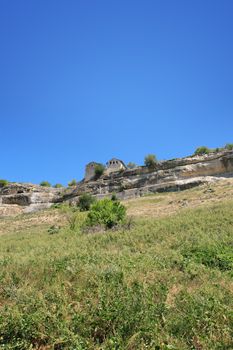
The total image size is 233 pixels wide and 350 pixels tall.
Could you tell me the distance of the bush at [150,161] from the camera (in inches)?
1766

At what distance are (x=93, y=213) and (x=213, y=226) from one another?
963 cm

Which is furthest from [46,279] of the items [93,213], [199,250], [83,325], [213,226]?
[93,213]

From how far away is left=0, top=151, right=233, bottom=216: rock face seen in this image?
3809 centimetres

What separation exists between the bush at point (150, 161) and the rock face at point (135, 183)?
68 cm

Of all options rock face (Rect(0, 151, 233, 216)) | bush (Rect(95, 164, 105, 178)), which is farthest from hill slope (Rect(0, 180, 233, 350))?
bush (Rect(95, 164, 105, 178))

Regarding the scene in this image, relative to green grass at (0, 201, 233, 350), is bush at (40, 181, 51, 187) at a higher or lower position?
higher

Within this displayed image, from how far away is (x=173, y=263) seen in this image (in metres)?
7.24

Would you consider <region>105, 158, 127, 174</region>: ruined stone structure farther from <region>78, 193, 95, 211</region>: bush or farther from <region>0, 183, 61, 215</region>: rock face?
<region>78, 193, 95, 211</region>: bush

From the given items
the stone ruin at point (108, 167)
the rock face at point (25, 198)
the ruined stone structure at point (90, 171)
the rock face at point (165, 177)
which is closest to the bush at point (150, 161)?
the rock face at point (165, 177)

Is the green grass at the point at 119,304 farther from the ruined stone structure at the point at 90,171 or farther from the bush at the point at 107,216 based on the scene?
the ruined stone structure at the point at 90,171

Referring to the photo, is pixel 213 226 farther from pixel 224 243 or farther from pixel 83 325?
pixel 83 325

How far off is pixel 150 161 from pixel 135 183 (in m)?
4.47

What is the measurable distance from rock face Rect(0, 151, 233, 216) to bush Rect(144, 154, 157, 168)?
0.68 metres

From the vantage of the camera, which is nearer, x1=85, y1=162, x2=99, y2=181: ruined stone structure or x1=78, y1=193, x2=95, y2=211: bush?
x1=78, y1=193, x2=95, y2=211: bush
